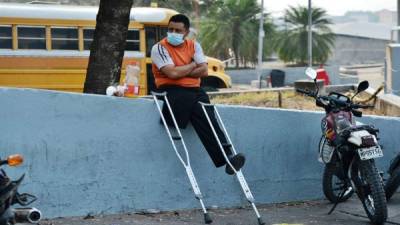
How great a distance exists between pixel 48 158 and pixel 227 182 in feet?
6.26

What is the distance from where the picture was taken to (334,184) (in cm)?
792

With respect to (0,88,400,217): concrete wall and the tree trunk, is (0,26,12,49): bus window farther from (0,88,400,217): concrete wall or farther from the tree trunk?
(0,88,400,217): concrete wall

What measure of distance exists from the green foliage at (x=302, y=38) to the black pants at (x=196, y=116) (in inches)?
1569

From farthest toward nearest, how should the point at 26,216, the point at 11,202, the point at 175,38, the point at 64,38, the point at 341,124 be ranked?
the point at 64,38, the point at 341,124, the point at 175,38, the point at 26,216, the point at 11,202

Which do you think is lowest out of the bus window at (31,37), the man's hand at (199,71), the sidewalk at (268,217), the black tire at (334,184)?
the sidewalk at (268,217)

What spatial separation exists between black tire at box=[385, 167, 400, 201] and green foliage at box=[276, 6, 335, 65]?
39.0 m

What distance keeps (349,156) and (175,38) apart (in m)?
2.03

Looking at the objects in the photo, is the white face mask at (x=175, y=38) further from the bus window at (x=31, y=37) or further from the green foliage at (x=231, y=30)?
the green foliage at (x=231, y=30)

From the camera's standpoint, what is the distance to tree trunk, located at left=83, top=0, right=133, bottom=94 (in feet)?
28.5

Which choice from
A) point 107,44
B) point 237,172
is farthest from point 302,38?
point 237,172

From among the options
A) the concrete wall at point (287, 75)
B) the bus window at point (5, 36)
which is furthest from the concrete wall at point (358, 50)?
the bus window at point (5, 36)

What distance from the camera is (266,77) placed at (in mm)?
36938

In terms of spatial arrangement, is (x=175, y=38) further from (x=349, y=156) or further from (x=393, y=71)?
(x=393, y=71)

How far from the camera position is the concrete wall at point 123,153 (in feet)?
21.7
